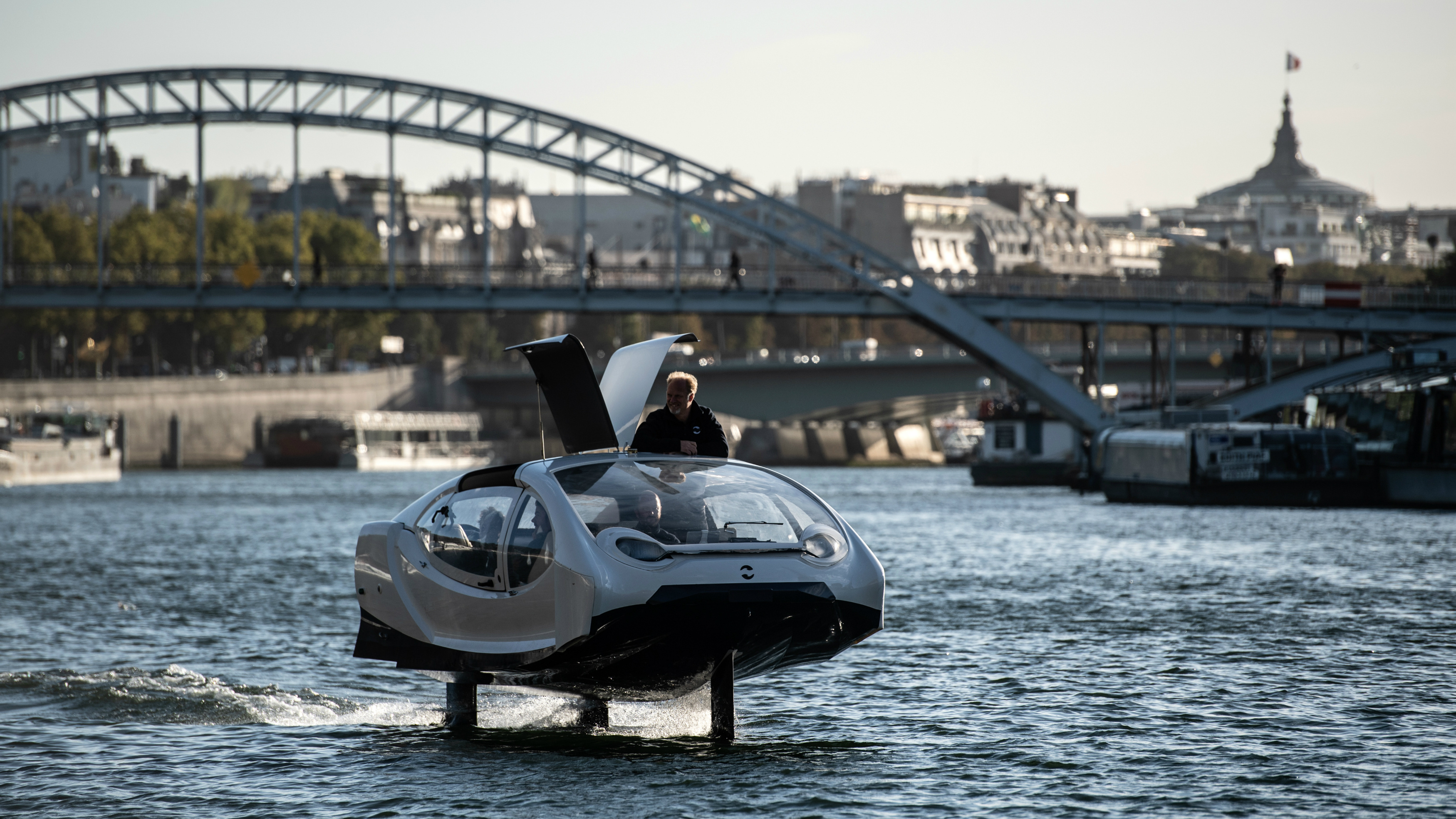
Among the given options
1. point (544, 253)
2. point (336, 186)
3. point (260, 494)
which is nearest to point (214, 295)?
point (260, 494)

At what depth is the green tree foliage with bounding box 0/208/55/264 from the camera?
107 metres

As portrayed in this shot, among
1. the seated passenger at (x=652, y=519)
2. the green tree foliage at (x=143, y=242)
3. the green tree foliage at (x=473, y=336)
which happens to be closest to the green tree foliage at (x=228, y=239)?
the green tree foliage at (x=143, y=242)

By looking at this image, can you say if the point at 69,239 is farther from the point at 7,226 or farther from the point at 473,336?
the point at 473,336

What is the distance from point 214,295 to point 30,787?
7115 centimetres

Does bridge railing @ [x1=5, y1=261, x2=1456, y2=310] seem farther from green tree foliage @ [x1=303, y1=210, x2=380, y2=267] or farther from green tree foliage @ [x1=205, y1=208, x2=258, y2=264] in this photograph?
green tree foliage @ [x1=303, y1=210, x2=380, y2=267]

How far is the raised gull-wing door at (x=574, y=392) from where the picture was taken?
13.7 m

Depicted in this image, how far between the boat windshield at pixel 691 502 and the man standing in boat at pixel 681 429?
491 mm

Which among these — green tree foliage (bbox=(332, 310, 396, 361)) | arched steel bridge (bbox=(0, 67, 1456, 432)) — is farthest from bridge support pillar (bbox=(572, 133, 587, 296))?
green tree foliage (bbox=(332, 310, 396, 361))

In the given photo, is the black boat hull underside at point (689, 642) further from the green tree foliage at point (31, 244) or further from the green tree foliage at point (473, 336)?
the green tree foliage at point (473, 336)

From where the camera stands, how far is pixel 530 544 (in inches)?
496

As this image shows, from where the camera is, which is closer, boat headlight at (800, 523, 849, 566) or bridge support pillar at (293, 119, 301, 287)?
boat headlight at (800, 523, 849, 566)

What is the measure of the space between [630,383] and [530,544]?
2034mm

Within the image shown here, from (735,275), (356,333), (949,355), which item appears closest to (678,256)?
(735,275)

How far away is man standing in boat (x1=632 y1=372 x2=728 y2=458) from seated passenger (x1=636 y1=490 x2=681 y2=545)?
0.99 m
